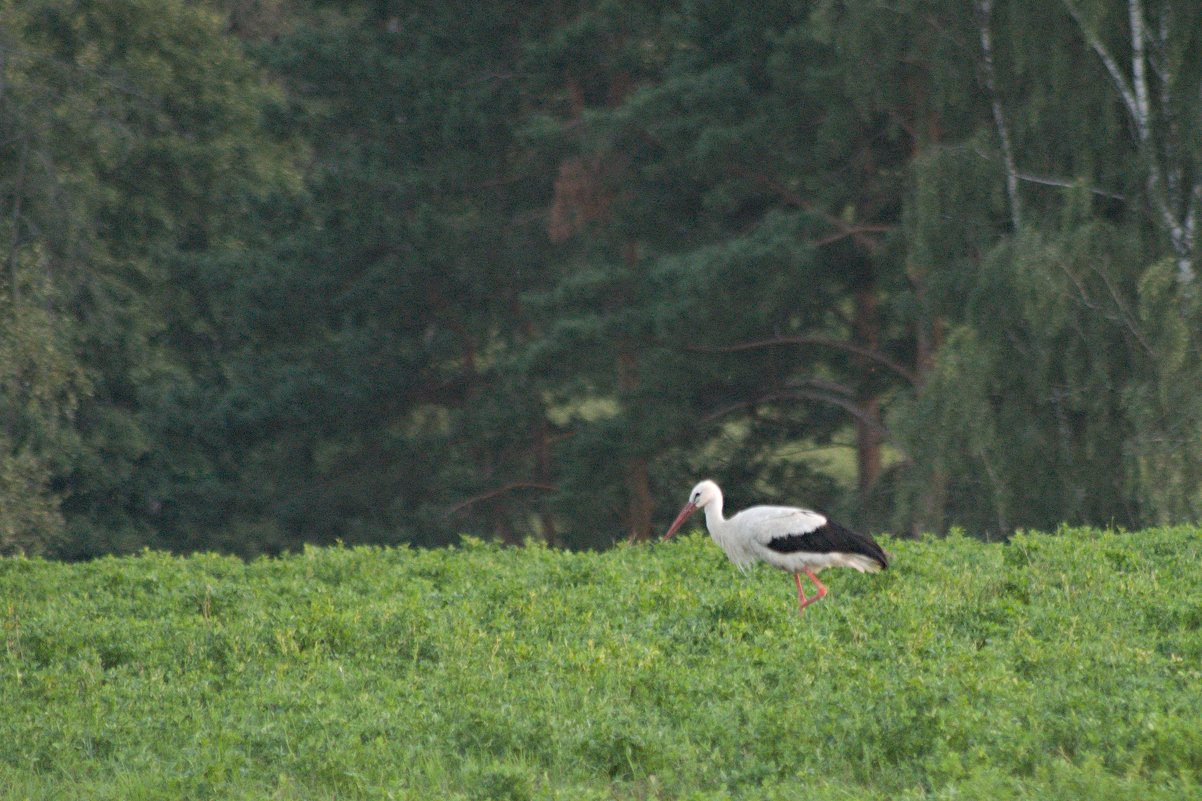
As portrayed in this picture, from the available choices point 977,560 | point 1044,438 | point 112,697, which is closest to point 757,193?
point 1044,438

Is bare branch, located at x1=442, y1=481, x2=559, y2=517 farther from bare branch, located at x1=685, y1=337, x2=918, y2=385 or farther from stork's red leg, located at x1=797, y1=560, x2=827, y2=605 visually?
stork's red leg, located at x1=797, y1=560, x2=827, y2=605

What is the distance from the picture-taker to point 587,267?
1098 inches

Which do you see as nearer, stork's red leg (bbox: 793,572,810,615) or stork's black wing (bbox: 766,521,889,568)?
stork's red leg (bbox: 793,572,810,615)

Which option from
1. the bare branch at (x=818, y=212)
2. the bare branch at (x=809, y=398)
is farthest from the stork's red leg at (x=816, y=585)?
the bare branch at (x=809, y=398)

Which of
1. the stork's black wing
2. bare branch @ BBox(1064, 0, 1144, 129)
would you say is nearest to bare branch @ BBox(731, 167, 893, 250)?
bare branch @ BBox(1064, 0, 1144, 129)

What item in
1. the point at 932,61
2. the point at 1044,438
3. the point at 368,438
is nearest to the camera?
the point at 1044,438

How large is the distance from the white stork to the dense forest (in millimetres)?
7108

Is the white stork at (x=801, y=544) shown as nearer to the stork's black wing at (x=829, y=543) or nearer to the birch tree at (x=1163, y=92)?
the stork's black wing at (x=829, y=543)

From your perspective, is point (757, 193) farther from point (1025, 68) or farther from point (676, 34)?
point (1025, 68)

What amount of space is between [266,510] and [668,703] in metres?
Result: 24.2

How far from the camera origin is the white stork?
12.0 m

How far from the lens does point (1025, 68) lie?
20.8 m

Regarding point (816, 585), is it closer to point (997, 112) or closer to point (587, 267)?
point (997, 112)

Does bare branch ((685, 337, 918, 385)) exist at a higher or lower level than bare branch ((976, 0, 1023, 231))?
lower
